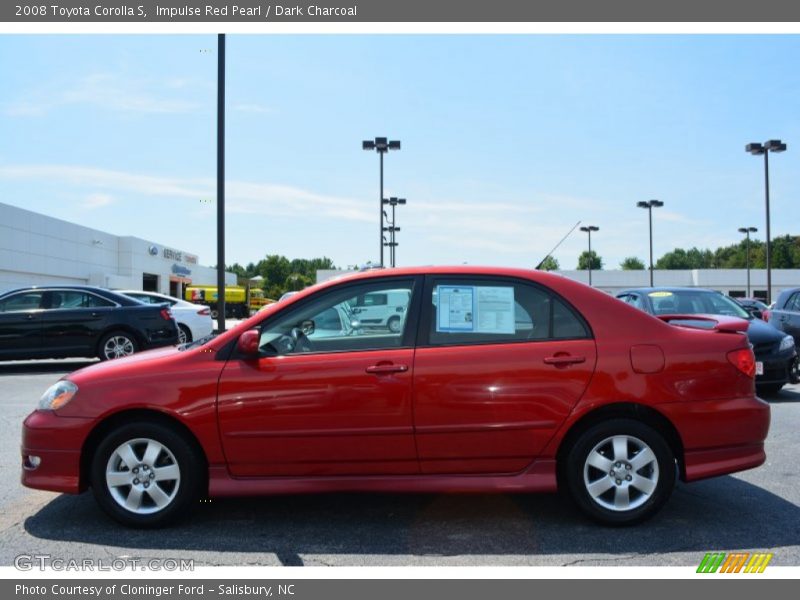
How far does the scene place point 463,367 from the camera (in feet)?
13.7

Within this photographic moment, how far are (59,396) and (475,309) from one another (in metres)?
2.61

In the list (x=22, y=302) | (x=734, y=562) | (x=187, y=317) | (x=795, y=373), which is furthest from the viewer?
(x=187, y=317)

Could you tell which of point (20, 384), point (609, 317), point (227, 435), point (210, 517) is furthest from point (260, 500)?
point (20, 384)

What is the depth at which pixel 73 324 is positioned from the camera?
41.2 feet

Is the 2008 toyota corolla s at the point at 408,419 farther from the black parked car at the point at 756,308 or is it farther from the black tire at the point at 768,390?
the black parked car at the point at 756,308

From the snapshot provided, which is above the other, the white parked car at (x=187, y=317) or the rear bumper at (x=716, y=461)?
the white parked car at (x=187, y=317)

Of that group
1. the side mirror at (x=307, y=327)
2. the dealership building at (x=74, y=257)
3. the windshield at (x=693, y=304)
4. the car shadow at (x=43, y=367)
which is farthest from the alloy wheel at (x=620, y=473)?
the dealership building at (x=74, y=257)

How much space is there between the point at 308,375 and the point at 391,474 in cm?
77

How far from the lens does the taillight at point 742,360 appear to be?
14.3 ft

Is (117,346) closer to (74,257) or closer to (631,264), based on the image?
(74,257)

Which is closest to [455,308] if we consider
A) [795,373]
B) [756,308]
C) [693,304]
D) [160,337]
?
[693,304]

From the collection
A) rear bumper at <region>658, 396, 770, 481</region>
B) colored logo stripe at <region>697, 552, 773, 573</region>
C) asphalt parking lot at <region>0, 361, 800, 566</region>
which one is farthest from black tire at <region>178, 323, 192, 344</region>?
colored logo stripe at <region>697, 552, 773, 573</region>

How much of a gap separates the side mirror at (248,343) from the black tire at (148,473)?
2.08 ft

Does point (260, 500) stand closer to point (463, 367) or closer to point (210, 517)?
point (210, 517)
